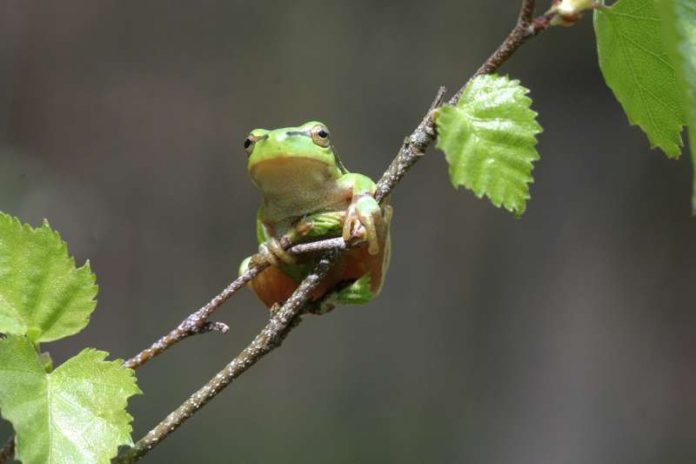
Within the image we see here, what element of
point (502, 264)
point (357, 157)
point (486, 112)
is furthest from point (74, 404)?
point (502, 264)

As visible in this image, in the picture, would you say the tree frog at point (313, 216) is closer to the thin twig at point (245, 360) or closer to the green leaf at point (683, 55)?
the thin twig at point (245, 360)

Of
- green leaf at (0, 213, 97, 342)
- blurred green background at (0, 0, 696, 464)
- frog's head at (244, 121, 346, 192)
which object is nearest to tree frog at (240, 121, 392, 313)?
Answer: frog's head at (244, 121, 346, 192)

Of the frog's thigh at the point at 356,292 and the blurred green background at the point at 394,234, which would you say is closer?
the frog's thigh at the point at 356,292

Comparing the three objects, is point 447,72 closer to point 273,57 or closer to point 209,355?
point 273,57

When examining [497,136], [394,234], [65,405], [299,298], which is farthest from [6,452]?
[394,234]

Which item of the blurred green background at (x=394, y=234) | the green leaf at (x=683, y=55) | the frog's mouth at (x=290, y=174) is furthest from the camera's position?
the blurred green background at (x=394, y=234)

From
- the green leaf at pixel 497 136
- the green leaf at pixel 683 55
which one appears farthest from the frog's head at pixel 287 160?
the green leaf at pixel 683 55

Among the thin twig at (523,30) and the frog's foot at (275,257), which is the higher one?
the thin twig at (523,30)

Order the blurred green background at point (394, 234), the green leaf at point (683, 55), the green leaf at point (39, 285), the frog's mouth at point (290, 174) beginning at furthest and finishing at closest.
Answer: the blurred green background at point (394, 234) < the frog's mouth at point (290, 174) < the green leaf at point (39, 285) < the green leaf at point (683, 55)
